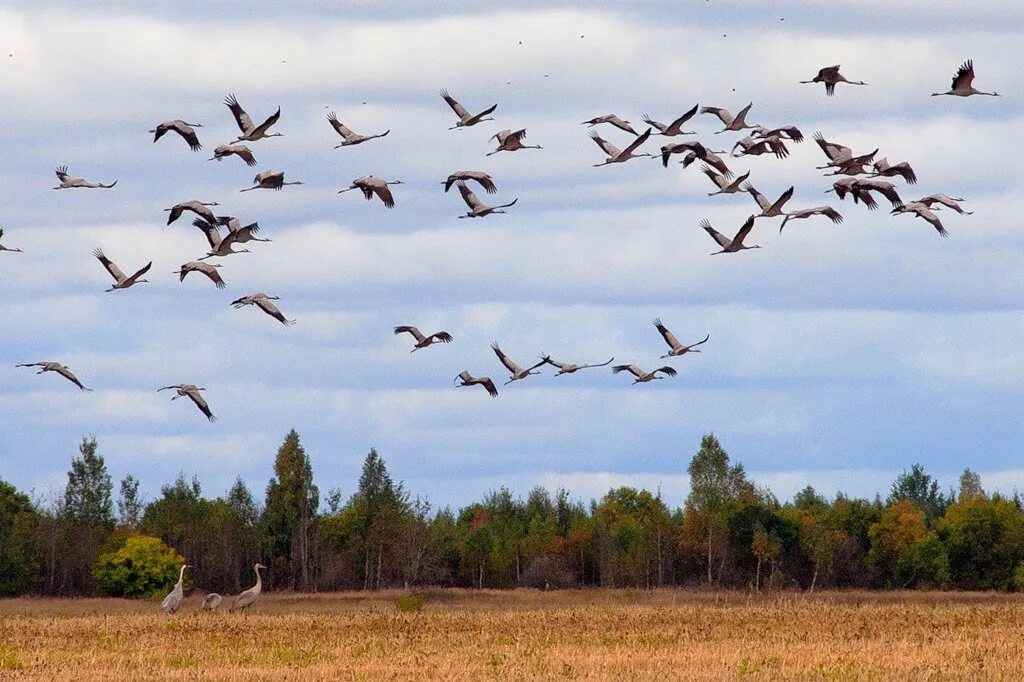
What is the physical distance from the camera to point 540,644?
33.7 m

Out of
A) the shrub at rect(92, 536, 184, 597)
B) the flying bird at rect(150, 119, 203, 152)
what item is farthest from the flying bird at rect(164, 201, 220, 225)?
the shrub at rect(92, 536, 184, 597)

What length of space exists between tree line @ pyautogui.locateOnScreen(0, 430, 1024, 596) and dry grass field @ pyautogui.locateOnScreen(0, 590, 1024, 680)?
102 feet

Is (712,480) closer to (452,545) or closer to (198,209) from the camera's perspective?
(452,545)

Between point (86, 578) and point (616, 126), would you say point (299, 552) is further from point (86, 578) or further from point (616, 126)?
point (616, 126)

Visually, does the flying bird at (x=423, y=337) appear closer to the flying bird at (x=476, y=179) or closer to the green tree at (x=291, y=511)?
the flying bird at (x=476, y=179)

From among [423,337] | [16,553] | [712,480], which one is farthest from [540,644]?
[712,480]

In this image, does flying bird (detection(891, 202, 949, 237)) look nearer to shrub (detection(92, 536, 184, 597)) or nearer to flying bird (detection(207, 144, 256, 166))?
flying bird (detection(207, 144, 256, 166))

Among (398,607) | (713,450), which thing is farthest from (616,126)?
(713,450)

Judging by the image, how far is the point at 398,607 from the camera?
49406mm

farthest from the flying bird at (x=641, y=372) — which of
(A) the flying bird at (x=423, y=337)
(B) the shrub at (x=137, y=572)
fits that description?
(B) the shrub at (x=137, y=572)

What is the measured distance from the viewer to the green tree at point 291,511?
83312 millimetres

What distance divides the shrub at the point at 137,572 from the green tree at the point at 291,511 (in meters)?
8.86

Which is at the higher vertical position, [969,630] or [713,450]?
[713,450]

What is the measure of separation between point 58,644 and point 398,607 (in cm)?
1517
